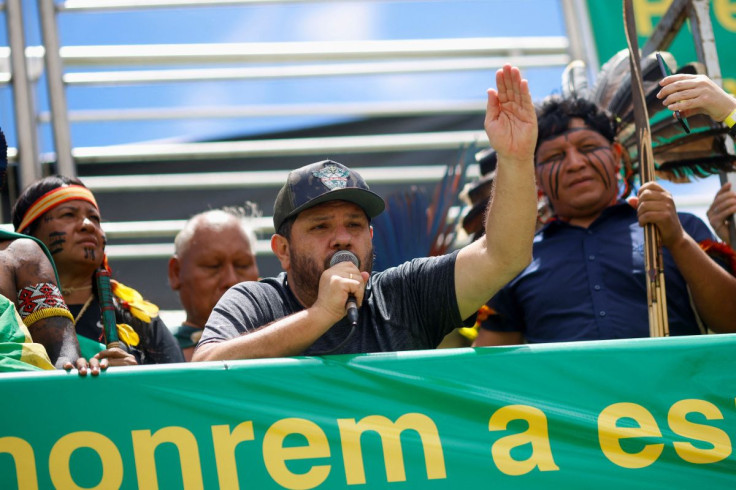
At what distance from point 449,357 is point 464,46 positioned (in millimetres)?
4641

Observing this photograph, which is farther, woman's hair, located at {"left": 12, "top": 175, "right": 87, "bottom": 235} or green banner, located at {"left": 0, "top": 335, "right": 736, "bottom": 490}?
woman's hair, located at {"left": 12, "top": 175, "right": 87, "bottom": 235}

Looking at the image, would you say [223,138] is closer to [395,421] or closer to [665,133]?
[665,133]

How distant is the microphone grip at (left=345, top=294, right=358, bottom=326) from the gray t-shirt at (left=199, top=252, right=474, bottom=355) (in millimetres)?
262

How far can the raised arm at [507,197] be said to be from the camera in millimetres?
2717

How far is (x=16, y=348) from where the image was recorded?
240 cm

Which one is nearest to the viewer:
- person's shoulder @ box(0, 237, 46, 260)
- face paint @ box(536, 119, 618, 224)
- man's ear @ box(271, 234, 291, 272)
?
person's shoulder @ box(0, 237, 46, 260)

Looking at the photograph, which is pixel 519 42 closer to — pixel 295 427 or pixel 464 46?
pixel 464 46

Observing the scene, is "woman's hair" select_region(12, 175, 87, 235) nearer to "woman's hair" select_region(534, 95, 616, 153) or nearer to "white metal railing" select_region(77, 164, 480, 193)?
"woman's hair" select_region(534, 95, 616, 153)

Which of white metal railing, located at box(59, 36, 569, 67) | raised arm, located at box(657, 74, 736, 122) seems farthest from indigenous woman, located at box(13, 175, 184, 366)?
white metal railing, located at box(59, 36, 569, 67)

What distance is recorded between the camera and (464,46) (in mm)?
6688

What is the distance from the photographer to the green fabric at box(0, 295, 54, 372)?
→ 7.76 ft

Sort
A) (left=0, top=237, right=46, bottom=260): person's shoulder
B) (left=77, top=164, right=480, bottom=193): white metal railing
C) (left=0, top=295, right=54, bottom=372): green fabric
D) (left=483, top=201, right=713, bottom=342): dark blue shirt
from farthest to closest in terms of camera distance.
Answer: (left=77, top=164, right=480, bottom=193): white metal railing
(left=483, top=201, right=713, bottom=342): dark blue shirt
(left=0, top=237, right=46, bottom=260): person's shoulder
(left=0, top=295, right=54, bottom=372): green fabric

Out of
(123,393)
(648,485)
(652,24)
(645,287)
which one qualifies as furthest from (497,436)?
(652,24)

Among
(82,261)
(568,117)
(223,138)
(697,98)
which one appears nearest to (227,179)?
(223,138)
